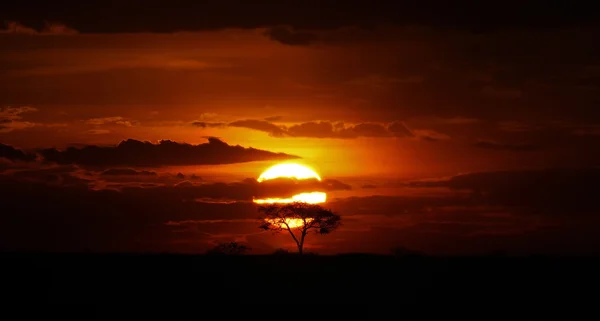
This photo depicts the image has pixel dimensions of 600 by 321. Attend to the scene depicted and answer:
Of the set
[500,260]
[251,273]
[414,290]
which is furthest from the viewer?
[500,260]

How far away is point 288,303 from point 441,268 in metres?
17.6

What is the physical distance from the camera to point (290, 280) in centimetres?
5847

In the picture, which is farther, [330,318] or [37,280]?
[37,280]

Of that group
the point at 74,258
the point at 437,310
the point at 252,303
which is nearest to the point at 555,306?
the point at 437,310

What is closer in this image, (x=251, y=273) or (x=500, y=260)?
(x=251, y=273)

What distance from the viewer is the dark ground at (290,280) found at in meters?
52.4

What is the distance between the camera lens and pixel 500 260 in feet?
232

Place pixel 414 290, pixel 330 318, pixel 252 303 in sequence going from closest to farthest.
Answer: pixel 330 318 → pixel 252 303 → pixel 414 290

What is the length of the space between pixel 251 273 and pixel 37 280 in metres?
13.9

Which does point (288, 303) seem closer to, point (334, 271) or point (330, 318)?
point (330, 318)

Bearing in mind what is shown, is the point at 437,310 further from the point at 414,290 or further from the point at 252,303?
the point at 252,303

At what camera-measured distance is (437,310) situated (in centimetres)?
4981

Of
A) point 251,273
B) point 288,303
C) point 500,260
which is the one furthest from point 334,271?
point 500,260

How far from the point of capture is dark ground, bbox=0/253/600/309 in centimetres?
5238
